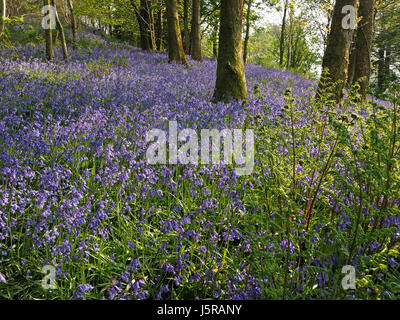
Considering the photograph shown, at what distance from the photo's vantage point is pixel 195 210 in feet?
10.8

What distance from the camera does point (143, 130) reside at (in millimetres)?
4555

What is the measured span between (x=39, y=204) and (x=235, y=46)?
6.23 metres

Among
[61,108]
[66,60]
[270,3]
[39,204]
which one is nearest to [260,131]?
[39,204]

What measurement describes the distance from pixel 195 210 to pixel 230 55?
5345 mm

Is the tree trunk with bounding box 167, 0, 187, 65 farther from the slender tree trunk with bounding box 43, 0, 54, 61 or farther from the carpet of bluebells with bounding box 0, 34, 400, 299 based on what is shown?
the carpet of bluebells with bounding box 0, 34, 400, 299

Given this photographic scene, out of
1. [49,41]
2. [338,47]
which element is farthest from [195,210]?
[49,41]

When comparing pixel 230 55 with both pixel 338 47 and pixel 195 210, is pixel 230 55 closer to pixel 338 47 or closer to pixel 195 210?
pixel 338 47

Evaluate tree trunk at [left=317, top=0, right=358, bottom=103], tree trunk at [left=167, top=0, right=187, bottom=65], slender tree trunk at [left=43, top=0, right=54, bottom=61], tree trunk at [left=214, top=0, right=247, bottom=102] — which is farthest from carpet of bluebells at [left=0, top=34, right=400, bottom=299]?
tree trunk at [left=167, top=0, right=187, bottom=65]

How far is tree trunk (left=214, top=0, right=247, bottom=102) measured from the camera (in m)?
7.39

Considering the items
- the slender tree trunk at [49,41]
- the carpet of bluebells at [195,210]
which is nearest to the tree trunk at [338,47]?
the carpet of bluebells at [195,210]

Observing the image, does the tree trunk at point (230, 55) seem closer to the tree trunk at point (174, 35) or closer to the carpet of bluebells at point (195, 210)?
the carpet of bluebells at point (195, 210)

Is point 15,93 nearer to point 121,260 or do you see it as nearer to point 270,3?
point 121,260

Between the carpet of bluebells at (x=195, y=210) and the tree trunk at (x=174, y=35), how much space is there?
7.72 metres

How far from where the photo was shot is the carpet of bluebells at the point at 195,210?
87.3 inches
